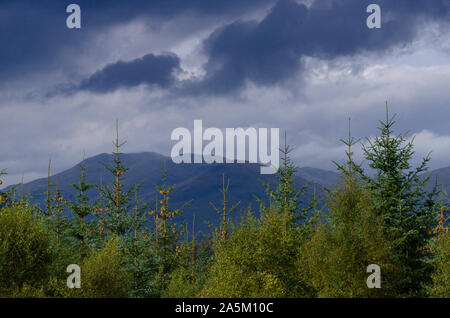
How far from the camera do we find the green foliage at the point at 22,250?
32.7 meters

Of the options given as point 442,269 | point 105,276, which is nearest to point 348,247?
point 442,269

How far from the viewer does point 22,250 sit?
1328 inches

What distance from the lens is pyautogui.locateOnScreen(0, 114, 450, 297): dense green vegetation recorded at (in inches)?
1142

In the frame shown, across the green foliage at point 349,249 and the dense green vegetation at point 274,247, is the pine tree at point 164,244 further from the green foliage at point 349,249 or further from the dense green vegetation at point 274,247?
the green foliage at point 349,249

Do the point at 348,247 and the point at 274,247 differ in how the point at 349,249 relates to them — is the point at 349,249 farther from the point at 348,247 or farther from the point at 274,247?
the point at 274,247

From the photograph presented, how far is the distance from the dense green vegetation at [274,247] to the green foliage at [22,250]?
3.0 inches

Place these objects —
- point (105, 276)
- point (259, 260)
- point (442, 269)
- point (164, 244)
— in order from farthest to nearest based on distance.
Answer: point (164, 244), point (259, 260), point (105, 276), point (442, 269)

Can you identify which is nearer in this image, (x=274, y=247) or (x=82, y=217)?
(x=274, y=247)

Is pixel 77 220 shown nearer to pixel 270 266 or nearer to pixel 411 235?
→ pixel 270 266

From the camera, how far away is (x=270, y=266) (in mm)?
34125

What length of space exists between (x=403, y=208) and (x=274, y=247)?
9.77 meters

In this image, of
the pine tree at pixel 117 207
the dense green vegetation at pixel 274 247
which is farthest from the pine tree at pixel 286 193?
the pine tree at pixel 117 207

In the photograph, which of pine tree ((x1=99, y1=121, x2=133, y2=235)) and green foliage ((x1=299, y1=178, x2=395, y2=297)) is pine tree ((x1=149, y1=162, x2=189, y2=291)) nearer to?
pine tree ((x1=99, y1=121, x2=133, y2=235))

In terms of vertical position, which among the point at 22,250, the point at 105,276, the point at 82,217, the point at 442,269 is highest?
the point at 82,217
